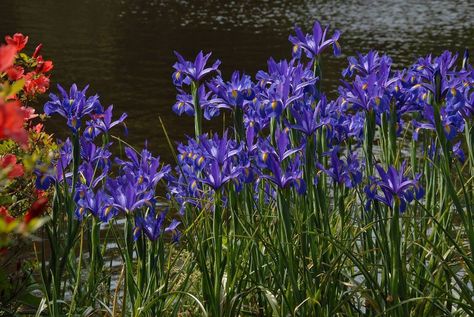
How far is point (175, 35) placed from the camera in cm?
2050

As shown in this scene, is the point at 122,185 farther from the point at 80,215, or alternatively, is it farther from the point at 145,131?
the point at 145,131

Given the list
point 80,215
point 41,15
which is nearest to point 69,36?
point 41,15

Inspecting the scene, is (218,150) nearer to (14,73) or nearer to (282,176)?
(282,176)

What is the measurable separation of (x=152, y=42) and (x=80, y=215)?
16.2m

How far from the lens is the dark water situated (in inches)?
525

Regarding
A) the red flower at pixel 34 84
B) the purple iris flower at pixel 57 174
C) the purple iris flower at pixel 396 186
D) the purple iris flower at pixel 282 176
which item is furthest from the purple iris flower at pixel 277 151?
the red flower at pixel 34 84

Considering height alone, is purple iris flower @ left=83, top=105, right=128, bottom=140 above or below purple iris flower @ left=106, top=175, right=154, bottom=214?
above

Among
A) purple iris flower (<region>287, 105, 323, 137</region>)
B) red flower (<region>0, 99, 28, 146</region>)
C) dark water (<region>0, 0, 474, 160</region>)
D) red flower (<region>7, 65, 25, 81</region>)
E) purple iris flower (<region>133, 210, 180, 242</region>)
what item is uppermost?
red flower (<region>0, 99, 28, 146</region>)

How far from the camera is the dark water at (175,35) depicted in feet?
43.7

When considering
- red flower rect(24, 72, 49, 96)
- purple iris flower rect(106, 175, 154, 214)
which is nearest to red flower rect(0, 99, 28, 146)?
purple iris flower rect(106, 175, 154, 214)

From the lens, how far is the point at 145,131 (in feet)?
35.7

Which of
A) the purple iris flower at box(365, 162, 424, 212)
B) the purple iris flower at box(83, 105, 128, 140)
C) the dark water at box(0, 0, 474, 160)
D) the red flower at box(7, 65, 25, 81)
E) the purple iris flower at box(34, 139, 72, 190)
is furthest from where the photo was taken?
the dark water at box(0, 0, 474, 160)

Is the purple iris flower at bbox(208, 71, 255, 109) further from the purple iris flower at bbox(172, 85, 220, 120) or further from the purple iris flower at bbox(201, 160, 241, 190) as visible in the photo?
the purple iris flower at bbox(201, 160, 241, 190)

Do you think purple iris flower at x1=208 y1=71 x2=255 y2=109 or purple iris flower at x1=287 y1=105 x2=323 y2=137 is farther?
purple iris flower at x1=208 y1=71 x2=255 y2=109
